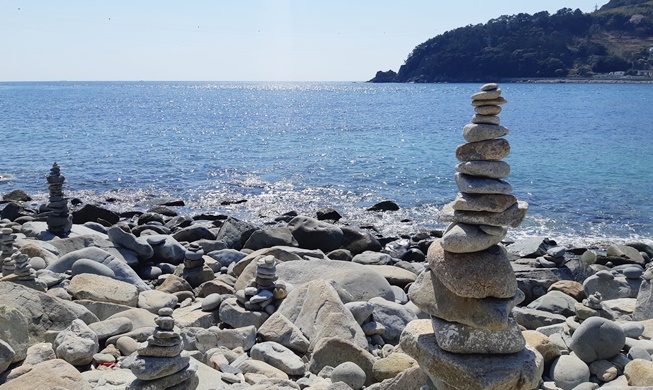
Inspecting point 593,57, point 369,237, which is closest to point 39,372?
point 369,237

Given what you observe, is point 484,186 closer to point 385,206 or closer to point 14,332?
point 14,332

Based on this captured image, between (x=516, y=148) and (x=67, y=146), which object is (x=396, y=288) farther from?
(x=67, y=146)

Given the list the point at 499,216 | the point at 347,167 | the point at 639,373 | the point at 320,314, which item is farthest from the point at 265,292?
the point at 347,167

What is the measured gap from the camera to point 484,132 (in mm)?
6543

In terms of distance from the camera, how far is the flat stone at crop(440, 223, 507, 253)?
21.1ft

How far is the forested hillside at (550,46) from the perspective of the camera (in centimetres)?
15962

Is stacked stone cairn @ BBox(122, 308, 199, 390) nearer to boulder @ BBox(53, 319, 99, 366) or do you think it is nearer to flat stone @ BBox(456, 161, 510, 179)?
boulder @ BBox(53, 319, 99, 366)

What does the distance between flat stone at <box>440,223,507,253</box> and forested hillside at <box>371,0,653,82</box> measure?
163823 millimetres

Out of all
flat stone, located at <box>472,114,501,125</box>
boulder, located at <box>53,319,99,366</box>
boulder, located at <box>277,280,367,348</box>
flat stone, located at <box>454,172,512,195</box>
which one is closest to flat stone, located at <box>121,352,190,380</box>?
boulder, located at <box>53,319,99,366</box>

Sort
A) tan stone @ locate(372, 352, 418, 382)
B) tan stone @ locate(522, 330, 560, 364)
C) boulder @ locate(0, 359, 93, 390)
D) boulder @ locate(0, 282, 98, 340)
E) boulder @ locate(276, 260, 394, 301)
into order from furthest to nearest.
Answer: boulder @ locate(276, 260, 394, 301) → tan stone @ locate(522, 330, 560, 364) → boulder @ locate(0, 282, 98, 340) → tan stone @ locate(372, 352, 418, 382) → boulder @ locate(0, 359, 93, 390)

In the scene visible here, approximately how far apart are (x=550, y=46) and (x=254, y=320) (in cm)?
16836

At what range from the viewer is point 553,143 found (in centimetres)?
4834

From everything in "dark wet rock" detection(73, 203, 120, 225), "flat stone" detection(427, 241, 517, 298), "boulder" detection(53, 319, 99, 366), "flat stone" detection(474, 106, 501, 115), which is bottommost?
"dark wet rock" detection(73, 203, 120, 225)

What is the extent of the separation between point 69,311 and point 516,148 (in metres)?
40.9
